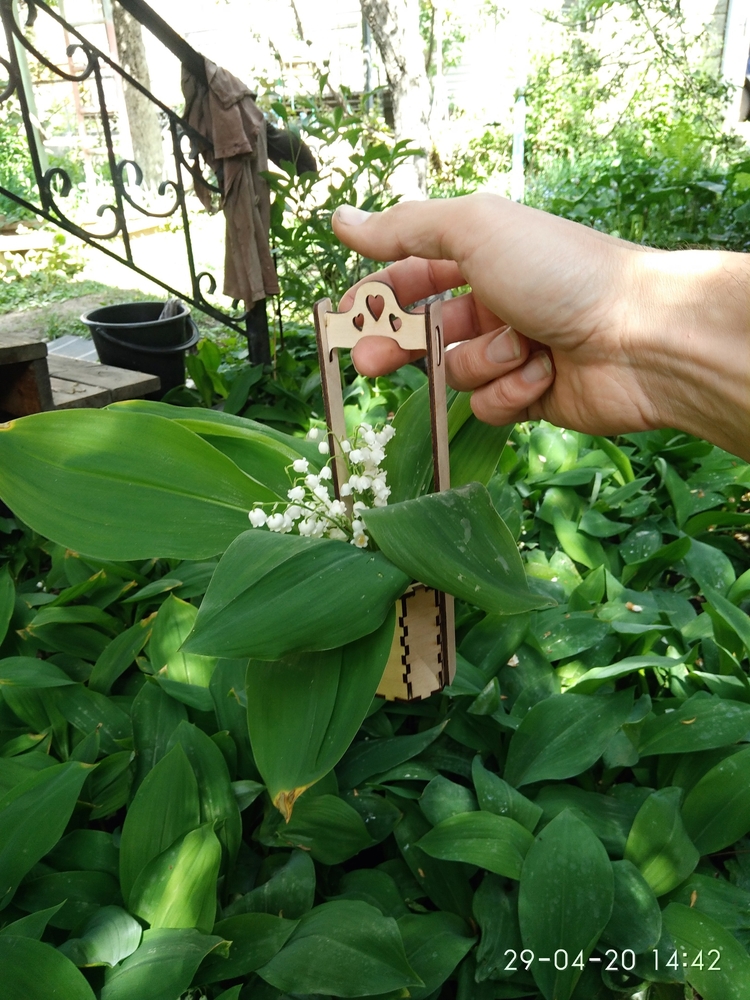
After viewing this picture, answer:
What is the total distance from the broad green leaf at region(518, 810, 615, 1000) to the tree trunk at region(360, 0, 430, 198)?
5382 mm

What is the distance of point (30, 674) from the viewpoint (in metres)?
1.58

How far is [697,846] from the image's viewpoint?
4.32 feet

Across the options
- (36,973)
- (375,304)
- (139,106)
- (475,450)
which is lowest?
(36,973)

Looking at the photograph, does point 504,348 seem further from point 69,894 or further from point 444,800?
point 69,894

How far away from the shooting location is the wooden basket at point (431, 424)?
0.91 metres

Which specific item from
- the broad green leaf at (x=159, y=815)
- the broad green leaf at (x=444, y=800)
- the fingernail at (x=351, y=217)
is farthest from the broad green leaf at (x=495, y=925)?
the fingernail at (x=351, y=217)

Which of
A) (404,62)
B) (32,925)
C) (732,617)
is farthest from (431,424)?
(404,62)

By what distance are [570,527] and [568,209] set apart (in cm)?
341

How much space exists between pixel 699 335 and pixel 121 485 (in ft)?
2.83

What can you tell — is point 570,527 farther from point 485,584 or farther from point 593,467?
point 485,584

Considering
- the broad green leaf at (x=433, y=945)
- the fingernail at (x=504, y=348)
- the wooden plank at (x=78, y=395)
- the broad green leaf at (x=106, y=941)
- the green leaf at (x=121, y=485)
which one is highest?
the fingernail at (x=504, y=348)

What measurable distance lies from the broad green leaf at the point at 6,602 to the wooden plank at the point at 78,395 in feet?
2.65

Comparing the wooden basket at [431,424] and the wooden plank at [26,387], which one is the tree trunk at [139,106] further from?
the wooden basket at [431,424]

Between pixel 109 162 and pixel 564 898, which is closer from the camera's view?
pixel 564 898
